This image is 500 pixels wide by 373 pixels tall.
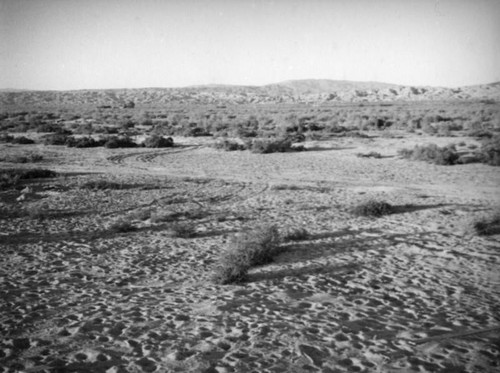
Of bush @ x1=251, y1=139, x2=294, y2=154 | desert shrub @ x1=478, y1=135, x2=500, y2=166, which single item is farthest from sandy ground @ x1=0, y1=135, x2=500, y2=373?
bush @ x1=251, y1=139, x2=294, y2=154

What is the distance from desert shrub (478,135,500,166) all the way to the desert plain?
14.7ft

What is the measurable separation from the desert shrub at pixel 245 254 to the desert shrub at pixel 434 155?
46.8 feet

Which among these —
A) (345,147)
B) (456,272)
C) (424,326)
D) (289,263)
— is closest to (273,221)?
(289,263)

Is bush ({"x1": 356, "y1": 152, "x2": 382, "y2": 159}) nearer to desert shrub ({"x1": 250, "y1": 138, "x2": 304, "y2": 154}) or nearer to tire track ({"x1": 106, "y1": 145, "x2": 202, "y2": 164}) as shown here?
desert shrub ({"x1": 250, "y1": 138, "x2": 304, "y2": 154})

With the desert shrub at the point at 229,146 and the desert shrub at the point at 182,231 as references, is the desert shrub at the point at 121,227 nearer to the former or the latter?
the desert shrub at the point at 182,231

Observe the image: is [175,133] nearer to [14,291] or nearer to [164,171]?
[164,171]

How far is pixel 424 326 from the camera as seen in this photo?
5898 millimetres

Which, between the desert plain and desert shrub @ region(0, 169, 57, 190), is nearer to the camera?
the desert plain

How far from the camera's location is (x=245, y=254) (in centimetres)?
793

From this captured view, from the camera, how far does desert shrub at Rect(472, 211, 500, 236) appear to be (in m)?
10.1

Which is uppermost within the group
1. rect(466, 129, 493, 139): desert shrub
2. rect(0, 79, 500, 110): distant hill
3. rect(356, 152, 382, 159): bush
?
rect(0, 79, 500, 110): distant hill

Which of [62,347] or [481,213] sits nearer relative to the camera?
[62,347]

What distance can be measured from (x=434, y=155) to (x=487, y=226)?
1134cm

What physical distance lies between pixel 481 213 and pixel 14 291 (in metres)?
12.0
